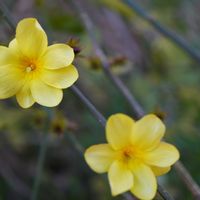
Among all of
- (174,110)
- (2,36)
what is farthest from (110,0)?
(174,110)

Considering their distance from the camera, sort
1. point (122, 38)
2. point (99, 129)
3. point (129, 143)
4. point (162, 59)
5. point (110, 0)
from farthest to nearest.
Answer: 1. point (122, 38)
2. point (162, 59)
3. point (99, 129)
4. point (110, 0)
5. point (129, 143)

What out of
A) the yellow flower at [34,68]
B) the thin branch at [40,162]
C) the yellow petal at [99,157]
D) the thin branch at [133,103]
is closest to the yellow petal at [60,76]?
the yellow flower at [34,68]

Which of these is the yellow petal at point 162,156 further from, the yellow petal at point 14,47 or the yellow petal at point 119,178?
the yellow petal at point 14,47

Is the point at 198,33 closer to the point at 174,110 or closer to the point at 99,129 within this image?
the point at 174,110

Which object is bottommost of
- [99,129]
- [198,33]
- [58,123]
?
[198,33]

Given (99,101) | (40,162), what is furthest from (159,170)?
(99,101)

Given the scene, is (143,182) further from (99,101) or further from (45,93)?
(99,101)
